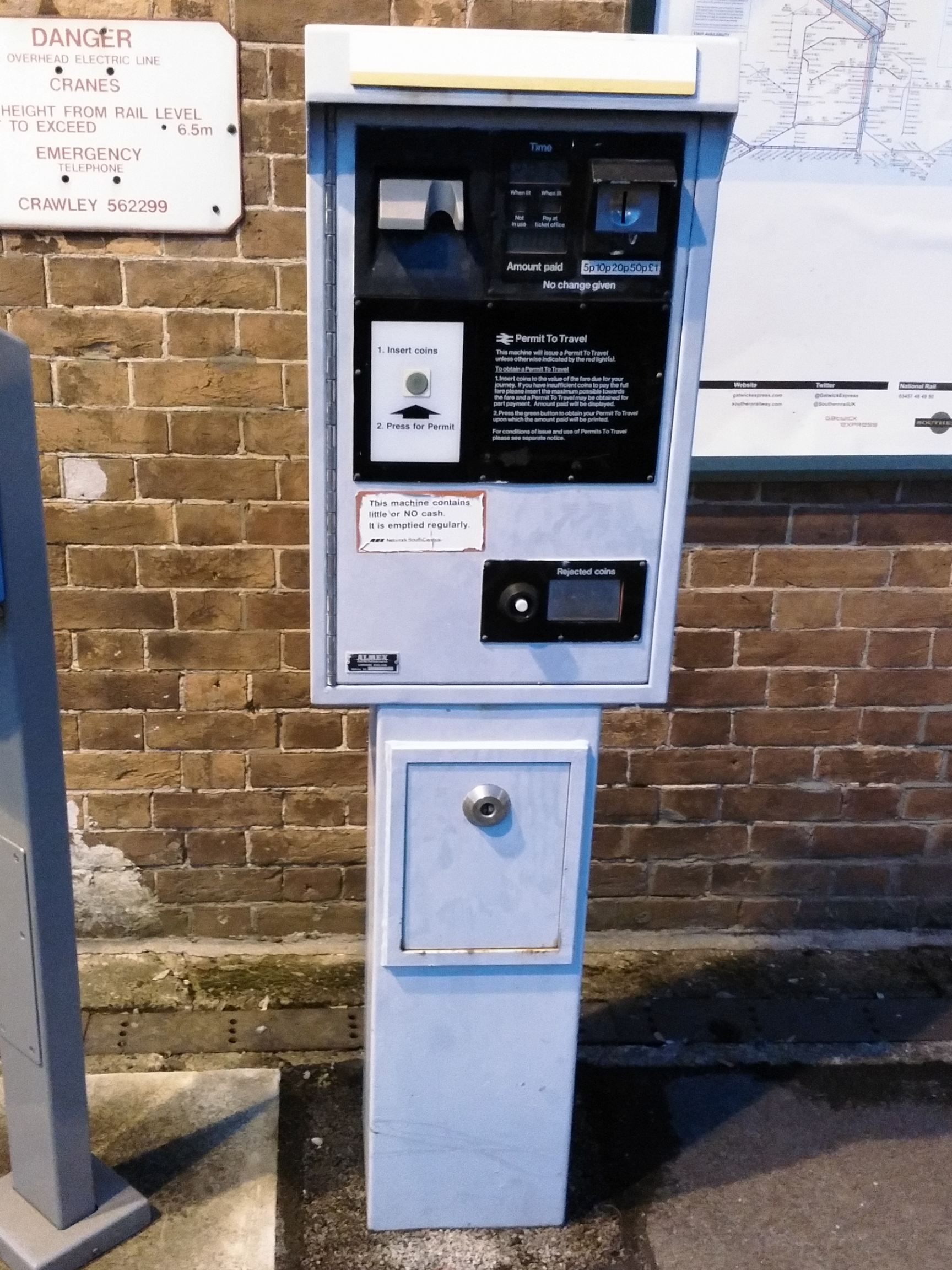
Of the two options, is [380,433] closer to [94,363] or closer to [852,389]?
[94,363]

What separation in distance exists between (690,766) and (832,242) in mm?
1419

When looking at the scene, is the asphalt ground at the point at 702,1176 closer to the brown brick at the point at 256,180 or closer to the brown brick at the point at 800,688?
the brown brick at the point at 800,688

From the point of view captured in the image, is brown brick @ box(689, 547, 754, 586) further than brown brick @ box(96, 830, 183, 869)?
No

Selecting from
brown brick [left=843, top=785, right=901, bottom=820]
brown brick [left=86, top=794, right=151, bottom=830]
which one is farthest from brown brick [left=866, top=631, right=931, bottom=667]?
brown brick [left=86, top=794, right=151, bottom=830]

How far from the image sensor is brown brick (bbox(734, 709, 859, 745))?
337 cm

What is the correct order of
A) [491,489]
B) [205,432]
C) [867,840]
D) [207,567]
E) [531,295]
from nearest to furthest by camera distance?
[531,295] < [491,489] < [205,432] < [207,567] < [867,840]

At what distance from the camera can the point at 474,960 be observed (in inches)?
90.0

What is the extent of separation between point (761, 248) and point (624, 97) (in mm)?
1225

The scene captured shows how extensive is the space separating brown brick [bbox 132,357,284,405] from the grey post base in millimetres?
1755

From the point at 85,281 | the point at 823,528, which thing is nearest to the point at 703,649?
the point at 823,528

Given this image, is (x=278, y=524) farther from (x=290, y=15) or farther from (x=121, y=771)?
(x=290, y=15)

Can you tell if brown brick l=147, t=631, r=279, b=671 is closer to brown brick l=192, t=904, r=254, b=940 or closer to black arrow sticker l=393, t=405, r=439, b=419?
brown brick l=192, t=904, r=254, b=940

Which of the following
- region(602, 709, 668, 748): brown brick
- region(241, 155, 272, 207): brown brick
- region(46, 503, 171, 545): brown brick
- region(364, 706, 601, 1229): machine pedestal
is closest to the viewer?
region(364, 706, 601, 1229): machine pedestal

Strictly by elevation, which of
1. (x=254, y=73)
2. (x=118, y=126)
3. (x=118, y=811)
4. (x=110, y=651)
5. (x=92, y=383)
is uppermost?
(x=254, y=73)
